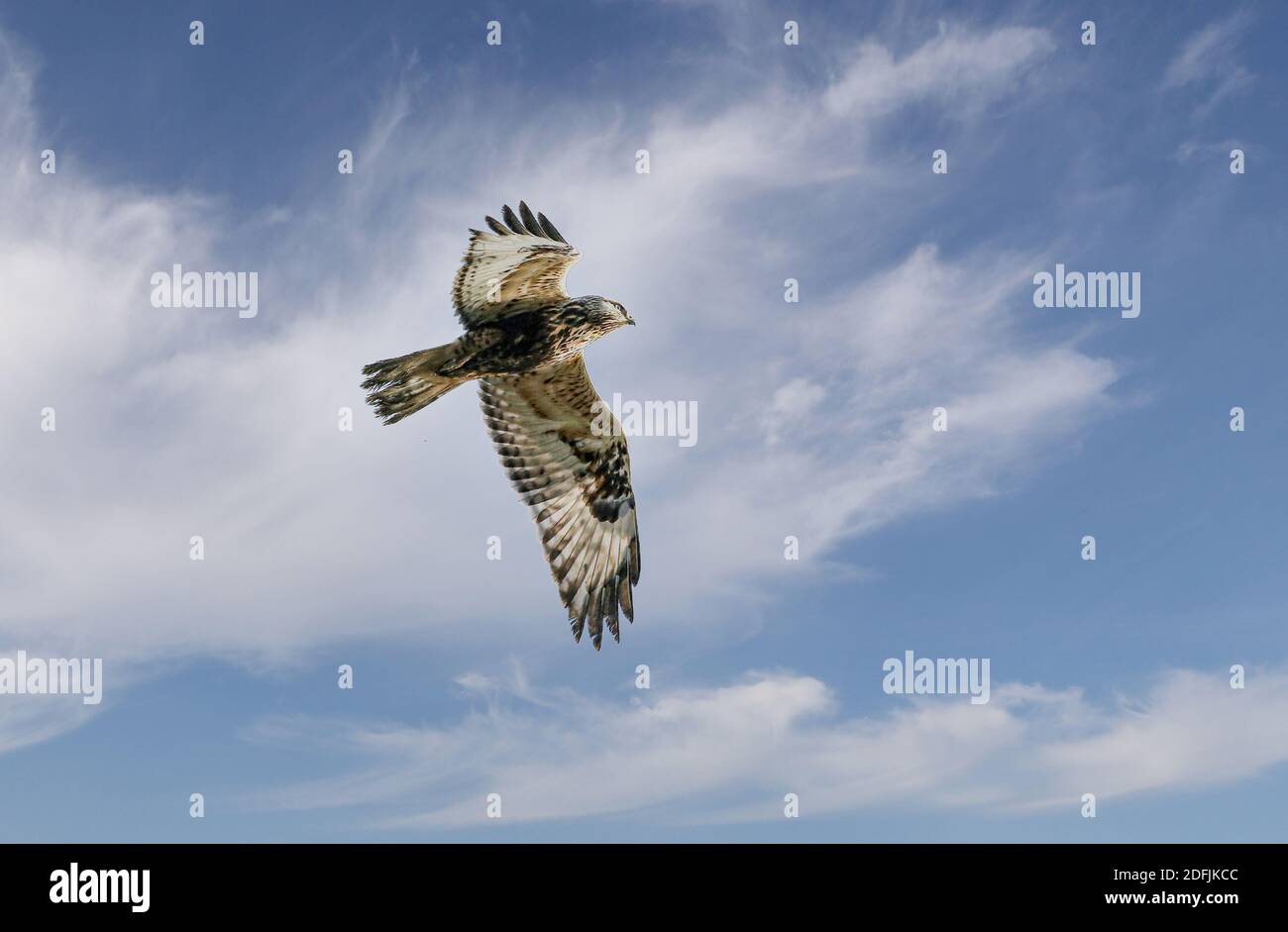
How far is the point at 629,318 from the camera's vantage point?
10.9 meters

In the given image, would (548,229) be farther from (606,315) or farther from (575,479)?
(575,479)

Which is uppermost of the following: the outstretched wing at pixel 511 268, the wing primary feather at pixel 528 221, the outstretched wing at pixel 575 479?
the wing primary feather at pixel 528 221

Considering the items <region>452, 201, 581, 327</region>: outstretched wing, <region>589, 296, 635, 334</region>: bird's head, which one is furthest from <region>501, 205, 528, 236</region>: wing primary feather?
<region>589, 296, 635, 334</region>: bird's head

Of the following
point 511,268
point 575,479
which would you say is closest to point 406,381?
point 511,268

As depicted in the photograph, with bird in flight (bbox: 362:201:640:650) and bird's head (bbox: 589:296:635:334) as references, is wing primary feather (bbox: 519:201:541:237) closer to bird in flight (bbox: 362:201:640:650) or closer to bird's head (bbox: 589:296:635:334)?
bird in flight (bbox: 362:201:640:650)

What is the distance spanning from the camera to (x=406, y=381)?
10.4m

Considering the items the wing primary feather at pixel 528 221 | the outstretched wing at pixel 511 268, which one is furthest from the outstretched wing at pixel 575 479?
the wing primary feather at pixel 528 221

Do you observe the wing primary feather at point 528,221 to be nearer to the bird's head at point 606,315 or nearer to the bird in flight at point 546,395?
the bird in flight at point 546,395

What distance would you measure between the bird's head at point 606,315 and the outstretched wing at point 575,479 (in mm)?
967

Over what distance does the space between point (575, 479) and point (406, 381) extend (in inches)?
105

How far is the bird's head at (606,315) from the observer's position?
10.6m

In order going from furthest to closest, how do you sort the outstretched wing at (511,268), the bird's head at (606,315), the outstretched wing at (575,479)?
the outstretched wing at (575,479), the bird's head at (606,315), the outstretched wing at (511,268)
